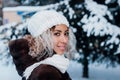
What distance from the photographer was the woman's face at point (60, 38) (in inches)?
62.3

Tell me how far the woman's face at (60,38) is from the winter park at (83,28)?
464cm

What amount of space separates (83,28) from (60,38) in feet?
16.8

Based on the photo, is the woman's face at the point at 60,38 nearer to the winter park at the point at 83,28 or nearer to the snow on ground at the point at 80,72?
the winter park at the point at 83,28

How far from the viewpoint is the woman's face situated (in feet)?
5.19

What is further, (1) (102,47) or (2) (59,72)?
(1) (102,47)

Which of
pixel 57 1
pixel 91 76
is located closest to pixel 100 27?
pixel 57 1

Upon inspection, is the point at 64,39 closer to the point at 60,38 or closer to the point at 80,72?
the point at 60,38

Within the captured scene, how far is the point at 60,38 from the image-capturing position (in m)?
1.59

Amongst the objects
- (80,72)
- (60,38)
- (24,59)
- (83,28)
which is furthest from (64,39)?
(80,72)

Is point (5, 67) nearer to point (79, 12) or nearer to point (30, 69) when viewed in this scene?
point (79, 12)

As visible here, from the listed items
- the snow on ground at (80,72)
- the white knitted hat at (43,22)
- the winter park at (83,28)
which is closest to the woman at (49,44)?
the white knitted hat at (43,22)

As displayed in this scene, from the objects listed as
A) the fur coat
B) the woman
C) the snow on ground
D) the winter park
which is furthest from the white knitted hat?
the snow on ground

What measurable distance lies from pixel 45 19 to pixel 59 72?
0.79 ft

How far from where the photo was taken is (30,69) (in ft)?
5.16
